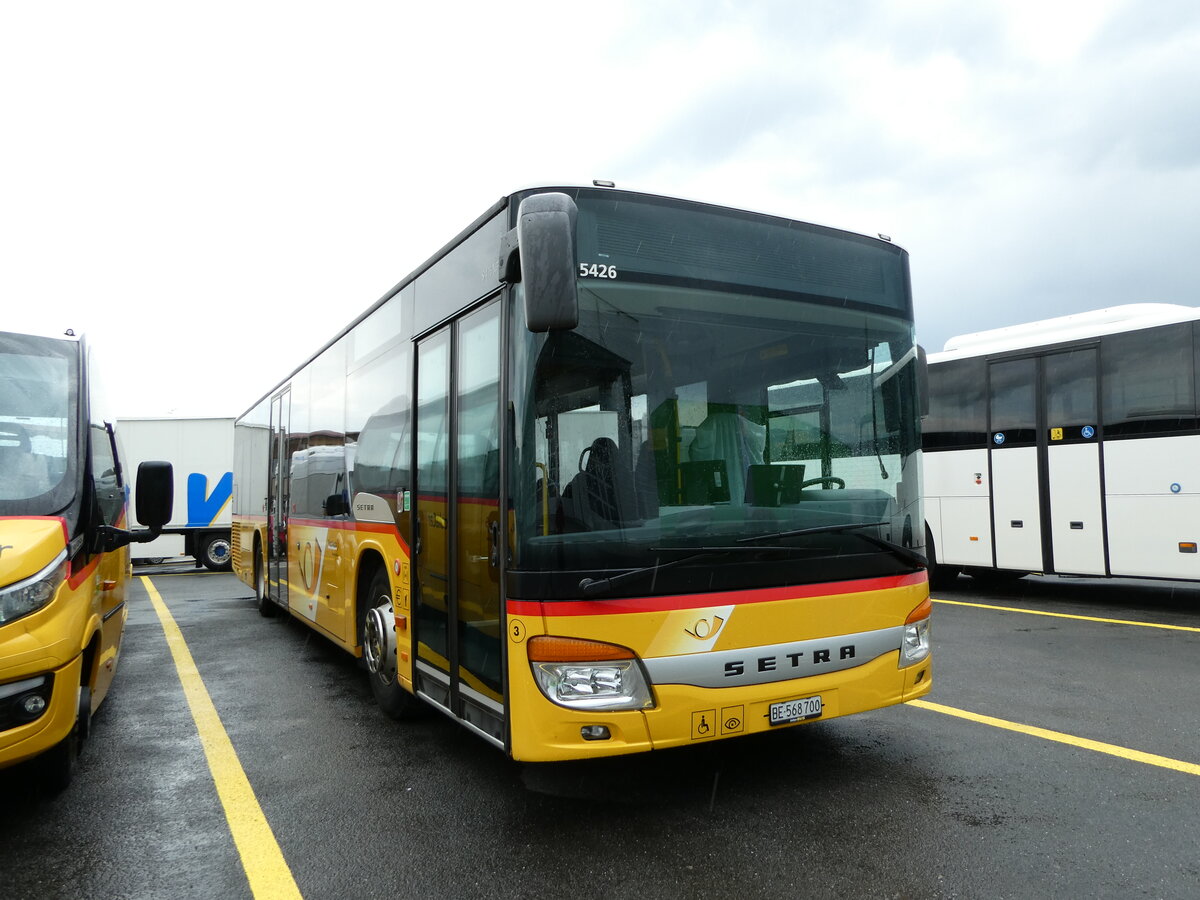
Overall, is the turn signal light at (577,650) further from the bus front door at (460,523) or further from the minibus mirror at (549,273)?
the minibus mirror at (549,273)

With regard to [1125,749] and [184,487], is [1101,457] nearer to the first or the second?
[1125,749]

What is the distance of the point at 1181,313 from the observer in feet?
30.7

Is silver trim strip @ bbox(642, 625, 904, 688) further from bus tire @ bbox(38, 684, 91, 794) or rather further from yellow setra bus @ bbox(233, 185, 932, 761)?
bus tire @ bbox(38, 684, 91, 794)

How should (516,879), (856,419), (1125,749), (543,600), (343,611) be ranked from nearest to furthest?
(516,879), (543,600), (856,419), (1125,749), (343,611)

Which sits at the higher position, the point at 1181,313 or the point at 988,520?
the point at 1181,313

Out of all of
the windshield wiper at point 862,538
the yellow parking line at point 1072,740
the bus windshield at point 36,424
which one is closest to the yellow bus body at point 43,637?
the bus windshield at point 36,424

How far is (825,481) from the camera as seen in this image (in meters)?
4.10

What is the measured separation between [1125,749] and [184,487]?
60.1ft

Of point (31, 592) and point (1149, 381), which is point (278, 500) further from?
point (1149, 381)

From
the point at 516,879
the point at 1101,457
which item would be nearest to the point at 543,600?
the point at 516,879

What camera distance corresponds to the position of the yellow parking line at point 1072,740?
4414 millimetres

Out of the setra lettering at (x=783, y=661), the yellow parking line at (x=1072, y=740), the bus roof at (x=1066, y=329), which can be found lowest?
the yellow parking line at (x=1072, y=740)

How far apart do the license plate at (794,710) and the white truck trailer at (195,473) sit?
688 inches

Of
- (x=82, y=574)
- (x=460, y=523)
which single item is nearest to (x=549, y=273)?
(x=460, y=523)
